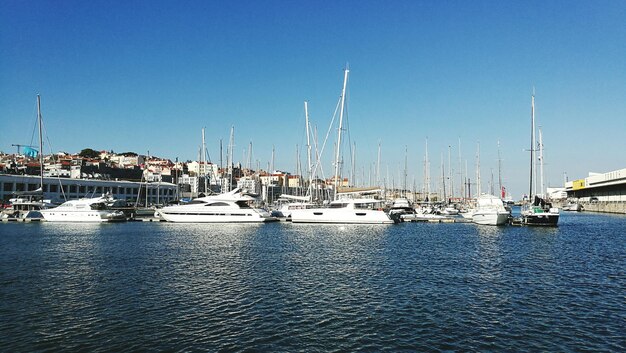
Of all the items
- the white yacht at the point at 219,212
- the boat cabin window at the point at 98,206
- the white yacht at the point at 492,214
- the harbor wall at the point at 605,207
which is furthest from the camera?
the harbor wall at the point at 605,207

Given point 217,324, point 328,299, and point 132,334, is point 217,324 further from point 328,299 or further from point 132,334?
point 328,299

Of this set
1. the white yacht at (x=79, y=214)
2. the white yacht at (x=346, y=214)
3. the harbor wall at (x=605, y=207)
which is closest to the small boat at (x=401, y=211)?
the white yacht at (x=346, y=214)

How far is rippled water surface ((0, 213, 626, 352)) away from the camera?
42.2 feet

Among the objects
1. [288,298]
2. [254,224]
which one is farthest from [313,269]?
[254,224]

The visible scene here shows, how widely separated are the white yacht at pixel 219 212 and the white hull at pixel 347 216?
9.27 meters

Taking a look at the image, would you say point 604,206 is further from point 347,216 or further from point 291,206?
point 291,206

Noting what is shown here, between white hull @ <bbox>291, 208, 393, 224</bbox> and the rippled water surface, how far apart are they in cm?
2584

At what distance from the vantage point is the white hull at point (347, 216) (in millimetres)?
58719

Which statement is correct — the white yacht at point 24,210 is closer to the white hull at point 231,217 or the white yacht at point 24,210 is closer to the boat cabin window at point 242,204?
the white hull at point 231,217

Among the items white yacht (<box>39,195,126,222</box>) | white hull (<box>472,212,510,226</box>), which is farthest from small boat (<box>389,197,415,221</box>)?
white yacht (<box>39,195,126,222</box>)

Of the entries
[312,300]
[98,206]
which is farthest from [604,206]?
[312,300]

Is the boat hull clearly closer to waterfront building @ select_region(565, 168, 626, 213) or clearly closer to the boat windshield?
the boat windshield

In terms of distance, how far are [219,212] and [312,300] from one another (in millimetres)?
49438

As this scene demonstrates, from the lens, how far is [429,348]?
40.3 feet
